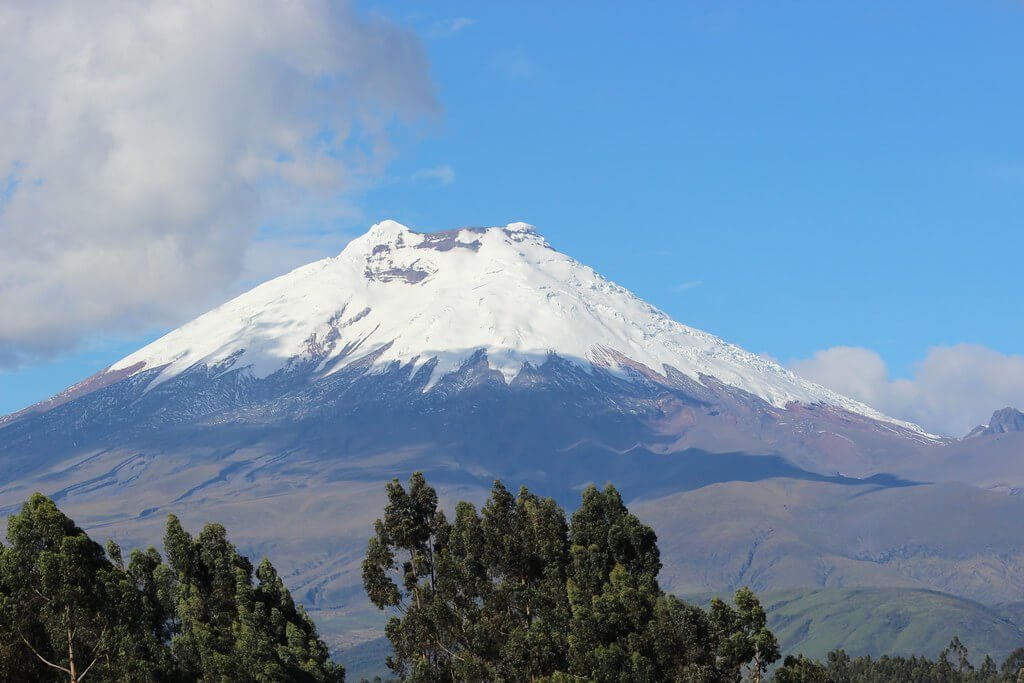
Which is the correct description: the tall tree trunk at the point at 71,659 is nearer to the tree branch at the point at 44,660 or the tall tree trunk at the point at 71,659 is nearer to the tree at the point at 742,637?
the tree branch at the point at 44,660

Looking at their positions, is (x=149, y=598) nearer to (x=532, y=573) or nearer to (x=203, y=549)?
(x=203, y=549)

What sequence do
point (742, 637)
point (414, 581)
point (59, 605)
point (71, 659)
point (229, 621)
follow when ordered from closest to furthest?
point (71, 659) → point (59, 605) → point (742, 637) → point (229, 621) → point (414, 581)

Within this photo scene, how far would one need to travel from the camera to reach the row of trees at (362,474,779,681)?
8525cm

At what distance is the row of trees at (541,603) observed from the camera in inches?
3356

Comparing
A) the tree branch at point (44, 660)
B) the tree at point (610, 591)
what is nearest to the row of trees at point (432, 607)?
the tree at point (610, 591)

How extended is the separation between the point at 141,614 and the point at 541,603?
24375 millimetres

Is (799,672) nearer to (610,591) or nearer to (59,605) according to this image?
(610,591)

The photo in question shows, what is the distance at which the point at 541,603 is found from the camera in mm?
92688

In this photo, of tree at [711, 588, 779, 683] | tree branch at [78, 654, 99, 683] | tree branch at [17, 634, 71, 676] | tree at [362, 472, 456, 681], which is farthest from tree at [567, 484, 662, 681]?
tree branch at [17, 634, 71, 676]

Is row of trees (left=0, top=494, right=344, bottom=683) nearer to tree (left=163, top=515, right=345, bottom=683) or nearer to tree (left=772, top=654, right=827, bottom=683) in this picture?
tree (left=163, top=515, right=345, bottom=683)

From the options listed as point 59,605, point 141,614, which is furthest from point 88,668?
point 141,614

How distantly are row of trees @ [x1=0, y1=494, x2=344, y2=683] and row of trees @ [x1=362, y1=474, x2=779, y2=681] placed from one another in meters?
6.60

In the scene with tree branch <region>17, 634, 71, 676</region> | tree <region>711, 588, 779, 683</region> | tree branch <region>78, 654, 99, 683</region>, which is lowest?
tree <region>711, 588, 779, 683</region>

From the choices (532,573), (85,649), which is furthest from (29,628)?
(532,573)
